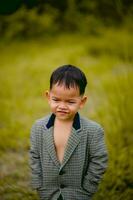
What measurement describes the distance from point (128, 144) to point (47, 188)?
1368 millimetres

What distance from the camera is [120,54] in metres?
7.42

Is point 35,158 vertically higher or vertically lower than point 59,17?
lower

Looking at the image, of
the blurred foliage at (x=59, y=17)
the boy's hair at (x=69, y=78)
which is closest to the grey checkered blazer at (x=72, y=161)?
the boy's hair at (x=69, y=78)

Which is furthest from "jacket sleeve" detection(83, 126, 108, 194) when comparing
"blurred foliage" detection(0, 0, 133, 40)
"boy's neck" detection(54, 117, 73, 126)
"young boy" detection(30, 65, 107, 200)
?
"blurred foliage" detection(0, 0, 133, 40)

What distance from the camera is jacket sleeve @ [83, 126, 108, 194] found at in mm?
2295

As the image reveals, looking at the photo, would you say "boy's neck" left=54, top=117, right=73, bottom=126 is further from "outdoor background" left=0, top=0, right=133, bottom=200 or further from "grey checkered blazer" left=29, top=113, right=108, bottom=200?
"outdoor background" left=0, top=0, right=133, bottom=200

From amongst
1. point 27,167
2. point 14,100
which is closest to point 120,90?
point 27,167

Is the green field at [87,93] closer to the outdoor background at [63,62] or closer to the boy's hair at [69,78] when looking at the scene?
the outdoor background at [63,62]

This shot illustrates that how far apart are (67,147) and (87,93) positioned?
3.58 metres

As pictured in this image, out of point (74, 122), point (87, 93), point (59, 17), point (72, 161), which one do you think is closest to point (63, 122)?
point (74, 122)

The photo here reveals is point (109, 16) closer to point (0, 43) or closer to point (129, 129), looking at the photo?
point (129, 129)

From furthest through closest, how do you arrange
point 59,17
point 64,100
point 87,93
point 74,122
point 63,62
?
point 63,62
point 59,17
point 87,93
point 74,122
point 64,100

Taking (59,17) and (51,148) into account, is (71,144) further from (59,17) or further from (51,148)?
(59,17)

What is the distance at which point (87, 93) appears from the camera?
19.2ft
